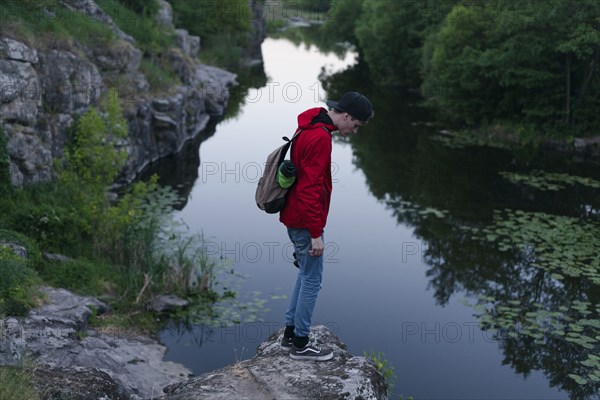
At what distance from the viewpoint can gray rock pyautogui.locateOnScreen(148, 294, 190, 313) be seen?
13406 mm

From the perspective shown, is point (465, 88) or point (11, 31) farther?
point (465, 88)

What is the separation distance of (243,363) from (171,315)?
6606 millimetres

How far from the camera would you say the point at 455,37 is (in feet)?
110

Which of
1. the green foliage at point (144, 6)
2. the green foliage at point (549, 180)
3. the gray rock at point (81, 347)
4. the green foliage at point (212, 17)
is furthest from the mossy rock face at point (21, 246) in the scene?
the green foliage at point (212, 17)

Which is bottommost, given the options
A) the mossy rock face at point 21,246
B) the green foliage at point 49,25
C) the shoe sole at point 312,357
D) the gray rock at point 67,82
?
the shoe sole at point 312,357

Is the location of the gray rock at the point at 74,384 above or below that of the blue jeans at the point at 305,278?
below

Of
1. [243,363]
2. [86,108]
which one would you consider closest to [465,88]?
[86,108]

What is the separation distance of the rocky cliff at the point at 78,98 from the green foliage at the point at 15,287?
419 centimetres

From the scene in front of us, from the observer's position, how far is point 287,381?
6.59m

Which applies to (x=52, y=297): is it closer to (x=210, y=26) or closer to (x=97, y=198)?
(x=97, y=198)

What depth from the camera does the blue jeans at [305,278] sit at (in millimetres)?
6727

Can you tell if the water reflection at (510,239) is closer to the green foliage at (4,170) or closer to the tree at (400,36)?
the green foliage at (4,170)

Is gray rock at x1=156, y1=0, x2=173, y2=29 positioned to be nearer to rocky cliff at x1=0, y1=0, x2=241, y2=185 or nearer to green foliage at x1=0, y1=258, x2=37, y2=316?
rocky cliff at x1=0, y1=0, x2=241, y2=185

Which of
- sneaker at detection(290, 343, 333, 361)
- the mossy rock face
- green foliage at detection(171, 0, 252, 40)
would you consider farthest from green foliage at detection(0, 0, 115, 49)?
green foliage at detection(171, 0, 252, 40)
